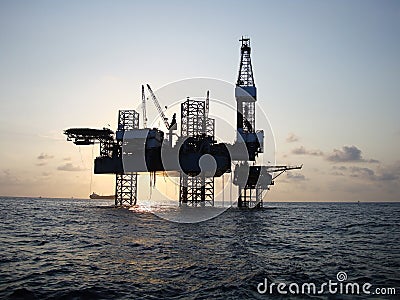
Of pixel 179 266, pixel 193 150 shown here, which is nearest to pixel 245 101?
pixel 193 150

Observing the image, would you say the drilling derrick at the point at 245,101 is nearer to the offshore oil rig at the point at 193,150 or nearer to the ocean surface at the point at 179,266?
the offshore oil rig at the point at 193,150

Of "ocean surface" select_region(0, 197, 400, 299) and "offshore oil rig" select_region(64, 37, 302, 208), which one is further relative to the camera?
"offshore oil rig" select_region(64, 37, 302, 208)

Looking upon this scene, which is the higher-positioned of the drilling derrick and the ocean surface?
the drilling derrick

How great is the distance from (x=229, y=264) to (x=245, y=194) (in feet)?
237

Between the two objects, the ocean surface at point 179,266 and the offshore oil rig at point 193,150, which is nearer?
the ocean surface at point 179,266

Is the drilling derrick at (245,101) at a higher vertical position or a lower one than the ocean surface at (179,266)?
higher

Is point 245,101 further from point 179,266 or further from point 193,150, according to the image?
point 179,266

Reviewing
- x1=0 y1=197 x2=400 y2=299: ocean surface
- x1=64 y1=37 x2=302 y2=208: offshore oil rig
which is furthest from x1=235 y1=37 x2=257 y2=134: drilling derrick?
x1=0 y1=197 x2=400 y2=299: ocean surface

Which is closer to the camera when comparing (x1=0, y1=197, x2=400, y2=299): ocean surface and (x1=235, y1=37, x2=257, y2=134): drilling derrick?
(x1=0, y1=197, x2=400, y2=299): ocean surface

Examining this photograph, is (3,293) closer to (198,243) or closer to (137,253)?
(137,253)

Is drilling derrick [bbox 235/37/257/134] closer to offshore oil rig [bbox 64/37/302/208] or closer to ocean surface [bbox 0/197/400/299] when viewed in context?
offshore oil rig [bbox 64/37/302/208]

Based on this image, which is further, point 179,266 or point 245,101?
point 245,101

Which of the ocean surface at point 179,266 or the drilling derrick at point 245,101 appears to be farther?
the drilling derrick at point 245,101

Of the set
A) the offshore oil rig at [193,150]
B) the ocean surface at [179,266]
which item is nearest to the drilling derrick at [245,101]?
the offshore oil rig at [193,150]
